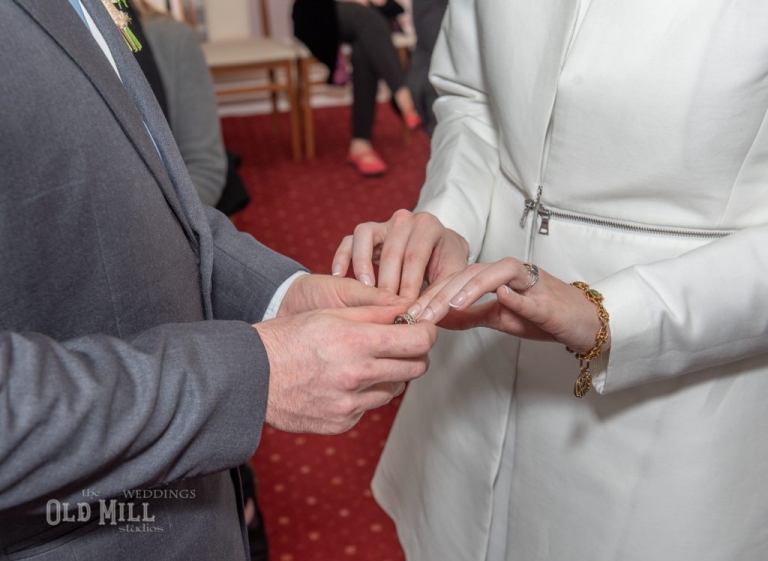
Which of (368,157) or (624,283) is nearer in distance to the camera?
Result: (624,283)

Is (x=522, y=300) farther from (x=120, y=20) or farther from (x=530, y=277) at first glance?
(x=120, y=20)

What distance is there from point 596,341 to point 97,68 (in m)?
0.74

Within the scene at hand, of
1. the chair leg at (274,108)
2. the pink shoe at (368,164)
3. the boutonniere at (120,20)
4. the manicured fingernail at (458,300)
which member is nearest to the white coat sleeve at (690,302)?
the manicured fingernail at (458,300)

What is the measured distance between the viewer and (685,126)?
3.36 feet

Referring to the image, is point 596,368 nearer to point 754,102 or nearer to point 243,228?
point 754,102

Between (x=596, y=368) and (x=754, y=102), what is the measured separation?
43 centimetres

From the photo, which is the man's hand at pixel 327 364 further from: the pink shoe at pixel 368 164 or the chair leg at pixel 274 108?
the chair leg at pixel 274 108

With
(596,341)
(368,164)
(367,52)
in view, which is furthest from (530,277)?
(367,52)

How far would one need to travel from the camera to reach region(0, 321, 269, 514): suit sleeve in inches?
25.7

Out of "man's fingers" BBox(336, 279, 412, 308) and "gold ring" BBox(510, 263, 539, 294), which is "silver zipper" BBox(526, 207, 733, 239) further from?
"man's fingers" BBox(336, 279, 412, 308)

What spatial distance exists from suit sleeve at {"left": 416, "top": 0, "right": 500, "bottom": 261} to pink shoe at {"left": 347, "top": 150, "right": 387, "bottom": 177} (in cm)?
325

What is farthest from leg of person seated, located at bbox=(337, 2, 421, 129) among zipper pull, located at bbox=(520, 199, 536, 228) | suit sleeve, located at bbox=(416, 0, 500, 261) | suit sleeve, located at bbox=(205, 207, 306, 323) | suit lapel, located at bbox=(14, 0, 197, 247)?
suit lapel, located at bbox=(14, 0, 197, 247)

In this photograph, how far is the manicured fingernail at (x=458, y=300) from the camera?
0.96m

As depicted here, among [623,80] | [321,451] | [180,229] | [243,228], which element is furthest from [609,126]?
[243,228]
